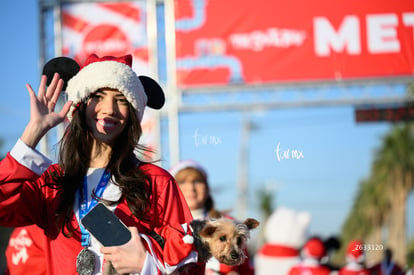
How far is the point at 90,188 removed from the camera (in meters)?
2.54

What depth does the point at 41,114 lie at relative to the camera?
230cm

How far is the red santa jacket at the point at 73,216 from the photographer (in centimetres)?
224

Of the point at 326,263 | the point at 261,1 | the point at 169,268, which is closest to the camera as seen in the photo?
the point at 169,268

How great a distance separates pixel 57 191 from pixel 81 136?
249 millimetres

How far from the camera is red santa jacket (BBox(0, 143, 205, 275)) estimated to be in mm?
2240

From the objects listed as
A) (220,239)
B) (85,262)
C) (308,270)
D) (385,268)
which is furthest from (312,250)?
(85,262)

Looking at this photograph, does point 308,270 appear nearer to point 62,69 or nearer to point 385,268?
point 385,268

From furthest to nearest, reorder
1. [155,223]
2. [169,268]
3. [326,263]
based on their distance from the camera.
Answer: [326,263] < [155,223] < [169,268]

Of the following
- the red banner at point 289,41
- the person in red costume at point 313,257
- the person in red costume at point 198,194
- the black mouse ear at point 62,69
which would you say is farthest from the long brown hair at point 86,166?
the red banner at point 289,41

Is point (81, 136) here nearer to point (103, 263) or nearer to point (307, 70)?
point (103, 263)

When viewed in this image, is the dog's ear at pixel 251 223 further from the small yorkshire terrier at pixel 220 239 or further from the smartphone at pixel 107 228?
the smartphone at pixel 107 228

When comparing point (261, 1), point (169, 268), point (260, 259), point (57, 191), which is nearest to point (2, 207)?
point (57, 191)

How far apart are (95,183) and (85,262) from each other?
1.12 feet

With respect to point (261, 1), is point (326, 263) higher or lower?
lower
